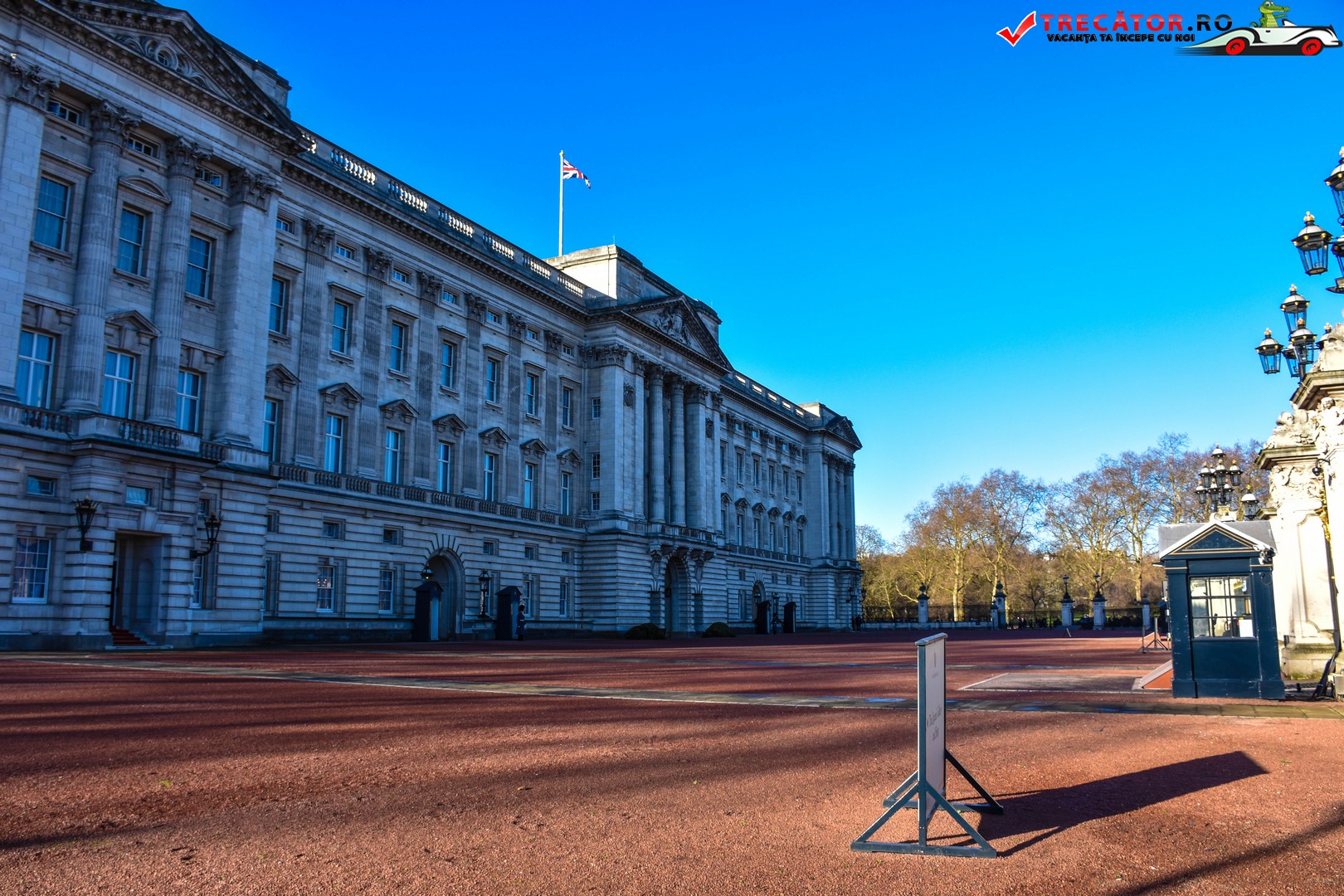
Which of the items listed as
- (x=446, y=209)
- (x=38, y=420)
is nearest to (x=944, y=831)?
(x=38, y=420)

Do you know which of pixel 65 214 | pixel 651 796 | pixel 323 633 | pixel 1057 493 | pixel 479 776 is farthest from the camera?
pixel 1057 493

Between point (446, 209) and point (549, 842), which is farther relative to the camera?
point (446, 209)

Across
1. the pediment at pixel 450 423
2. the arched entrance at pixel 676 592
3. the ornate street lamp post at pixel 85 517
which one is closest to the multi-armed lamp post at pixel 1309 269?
the ornate street lamp post at pixel 85 517

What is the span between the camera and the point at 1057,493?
91188 mm

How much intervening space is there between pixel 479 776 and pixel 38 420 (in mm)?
27507

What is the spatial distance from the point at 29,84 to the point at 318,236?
13.1m

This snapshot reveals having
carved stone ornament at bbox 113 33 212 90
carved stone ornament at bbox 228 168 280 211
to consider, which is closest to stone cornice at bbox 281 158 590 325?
carved stone ornament at bbox 228 168 280 211

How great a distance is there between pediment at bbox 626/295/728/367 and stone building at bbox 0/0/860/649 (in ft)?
1.03

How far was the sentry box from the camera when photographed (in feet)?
52.2

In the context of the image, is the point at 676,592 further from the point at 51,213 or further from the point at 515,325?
the point at 51,213

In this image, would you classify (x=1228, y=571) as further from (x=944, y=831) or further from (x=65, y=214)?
(x=65, y=214)

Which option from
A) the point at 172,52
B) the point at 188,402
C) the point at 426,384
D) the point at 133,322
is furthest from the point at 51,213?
the point at 426,384

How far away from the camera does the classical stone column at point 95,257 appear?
31.0m

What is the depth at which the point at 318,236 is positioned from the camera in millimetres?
42375
